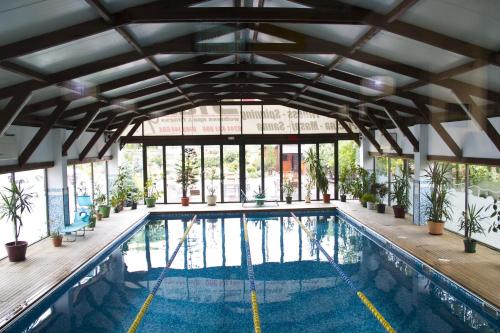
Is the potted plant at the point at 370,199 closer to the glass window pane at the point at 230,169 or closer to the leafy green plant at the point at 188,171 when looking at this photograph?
the glass window pane at the point at 230,169

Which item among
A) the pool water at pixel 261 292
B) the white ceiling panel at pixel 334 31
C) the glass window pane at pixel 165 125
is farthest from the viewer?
the glass window pane at pixel 165 125

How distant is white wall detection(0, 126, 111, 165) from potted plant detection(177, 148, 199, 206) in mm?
3356

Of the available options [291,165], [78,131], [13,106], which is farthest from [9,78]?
[291,165]

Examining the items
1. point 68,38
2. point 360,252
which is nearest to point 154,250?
point 360,252

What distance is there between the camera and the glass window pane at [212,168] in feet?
52.2

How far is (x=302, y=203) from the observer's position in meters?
15.6

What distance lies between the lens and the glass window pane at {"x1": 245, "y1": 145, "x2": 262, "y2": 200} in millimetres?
16094

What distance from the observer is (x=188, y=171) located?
15703mm

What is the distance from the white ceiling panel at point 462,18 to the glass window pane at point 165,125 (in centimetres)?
1144

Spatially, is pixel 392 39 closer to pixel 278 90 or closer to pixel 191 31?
pixel 191 31

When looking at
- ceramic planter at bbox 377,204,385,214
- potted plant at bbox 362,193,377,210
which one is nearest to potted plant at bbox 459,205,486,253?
ceramic planter at bbox 377,204,385,214

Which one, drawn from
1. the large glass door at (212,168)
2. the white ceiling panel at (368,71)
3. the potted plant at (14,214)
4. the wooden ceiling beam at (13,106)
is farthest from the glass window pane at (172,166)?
the wooden ceiling beam at (13,106)

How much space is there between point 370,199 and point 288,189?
324 cm

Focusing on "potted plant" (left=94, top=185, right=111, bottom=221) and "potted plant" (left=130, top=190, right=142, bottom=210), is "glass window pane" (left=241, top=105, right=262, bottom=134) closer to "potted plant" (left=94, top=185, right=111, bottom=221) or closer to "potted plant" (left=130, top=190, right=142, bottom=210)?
"potted plant" (left=130, top=190, right=142, bottom=210)
